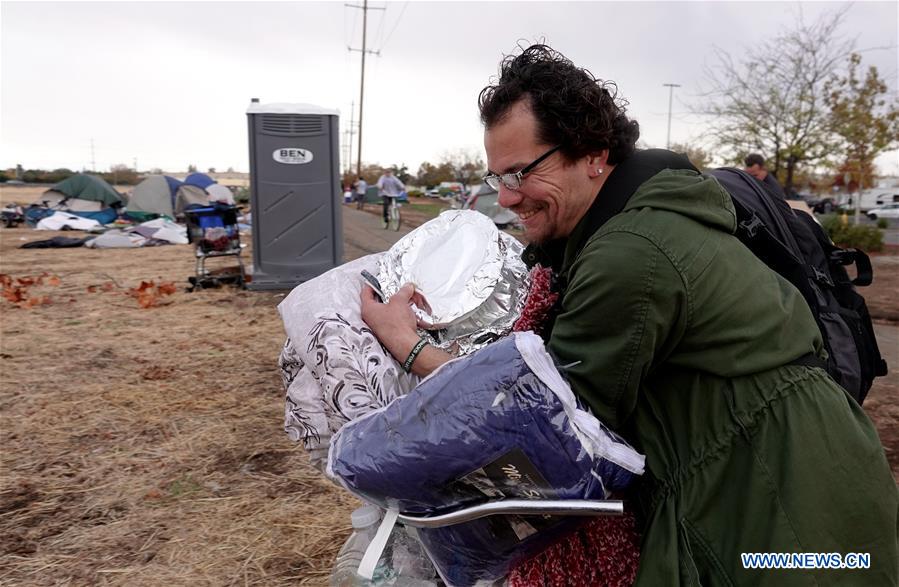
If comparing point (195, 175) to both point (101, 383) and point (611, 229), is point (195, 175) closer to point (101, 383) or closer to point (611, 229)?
point (101, 383)

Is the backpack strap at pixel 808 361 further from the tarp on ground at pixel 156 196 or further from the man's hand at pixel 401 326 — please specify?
the tarp on ground at pixel 156 196

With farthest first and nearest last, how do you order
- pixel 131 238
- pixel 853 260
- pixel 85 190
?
pixel 85 190
pixel 131 238
pixel 853 260

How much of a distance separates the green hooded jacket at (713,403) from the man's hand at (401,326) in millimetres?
392

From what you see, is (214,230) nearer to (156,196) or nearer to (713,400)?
(713,400)

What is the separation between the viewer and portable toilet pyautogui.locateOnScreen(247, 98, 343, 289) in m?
9.18

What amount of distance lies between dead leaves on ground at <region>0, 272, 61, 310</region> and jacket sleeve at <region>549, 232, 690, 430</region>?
9.47m

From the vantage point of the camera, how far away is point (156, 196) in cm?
2694

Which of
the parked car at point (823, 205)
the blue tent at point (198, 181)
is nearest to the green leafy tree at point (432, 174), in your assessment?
the parked car at point (823, 205)

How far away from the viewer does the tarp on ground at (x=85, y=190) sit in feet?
83.8

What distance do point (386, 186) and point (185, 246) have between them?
6.28m

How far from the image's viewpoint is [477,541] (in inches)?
60.6

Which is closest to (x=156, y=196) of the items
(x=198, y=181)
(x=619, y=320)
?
(x=198, y=181)

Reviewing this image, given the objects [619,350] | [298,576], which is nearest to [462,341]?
[619,350]

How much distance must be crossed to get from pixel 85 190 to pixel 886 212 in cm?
4110
